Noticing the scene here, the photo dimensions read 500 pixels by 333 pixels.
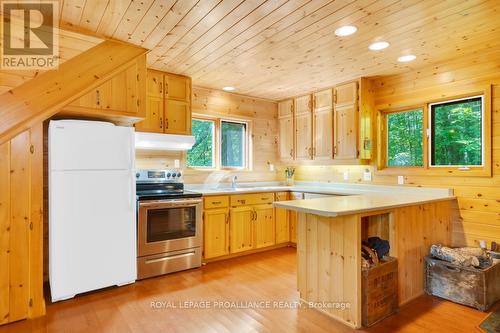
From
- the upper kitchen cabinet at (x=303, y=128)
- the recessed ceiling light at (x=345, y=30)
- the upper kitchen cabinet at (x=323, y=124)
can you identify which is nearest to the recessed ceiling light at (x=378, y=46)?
the recessed ceiling light at (x=345, y=30)

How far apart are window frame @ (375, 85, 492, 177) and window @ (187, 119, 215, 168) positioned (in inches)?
94.7

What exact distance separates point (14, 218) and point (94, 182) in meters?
0.65

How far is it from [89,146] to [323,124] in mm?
3096

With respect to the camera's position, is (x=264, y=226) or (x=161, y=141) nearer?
(x=161, y=141)

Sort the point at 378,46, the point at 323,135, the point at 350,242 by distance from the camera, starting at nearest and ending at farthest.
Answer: the point at 350,242, the point at 378,46, the point at 323,135

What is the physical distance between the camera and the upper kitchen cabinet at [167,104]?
364 cm

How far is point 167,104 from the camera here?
12.4ft

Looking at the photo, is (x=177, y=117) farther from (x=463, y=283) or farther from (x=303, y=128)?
(x=463, y=283)

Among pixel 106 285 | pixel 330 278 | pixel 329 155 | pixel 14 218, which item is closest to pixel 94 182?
pixel 14 218

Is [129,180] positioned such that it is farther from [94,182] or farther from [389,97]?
[389,97]

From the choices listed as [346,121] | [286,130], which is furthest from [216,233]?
[346,121]

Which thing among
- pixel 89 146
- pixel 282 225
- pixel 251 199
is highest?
pixel 89 146

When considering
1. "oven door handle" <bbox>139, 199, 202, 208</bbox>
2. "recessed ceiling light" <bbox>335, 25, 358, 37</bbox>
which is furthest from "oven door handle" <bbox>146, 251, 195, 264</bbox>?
"recessed ceiling light" <bbox>335, 25, 358, 37</bbox>

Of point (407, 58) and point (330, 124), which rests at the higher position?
point (407, 58)
